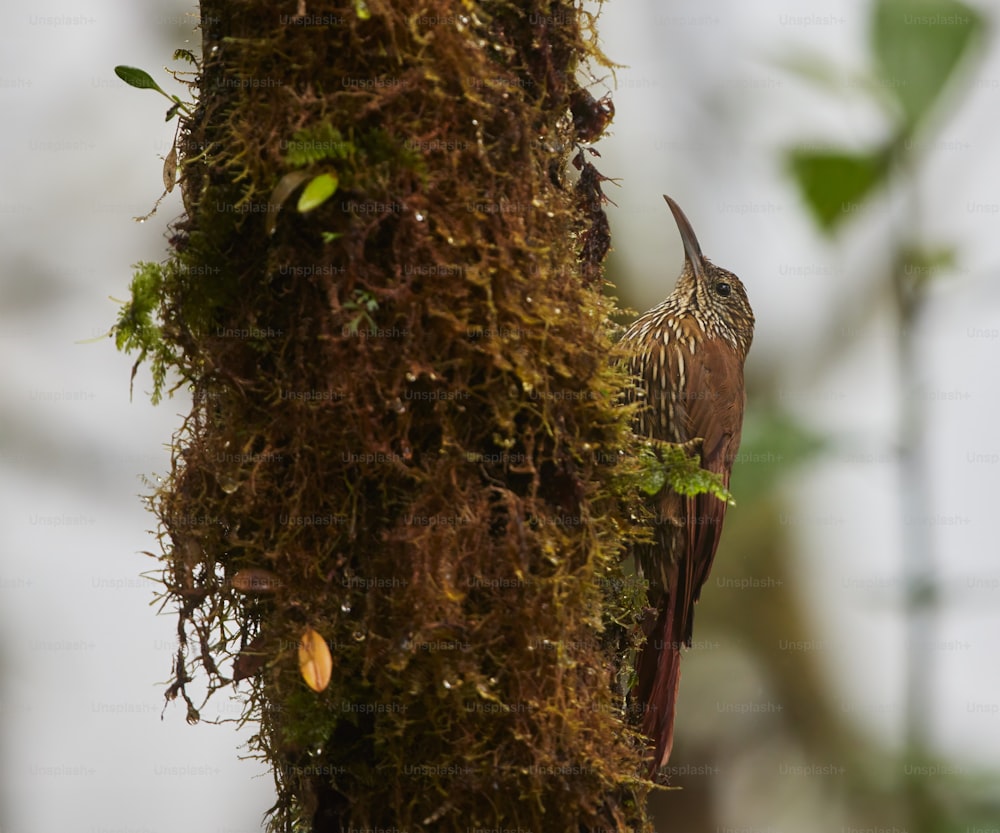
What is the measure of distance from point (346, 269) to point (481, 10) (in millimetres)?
633

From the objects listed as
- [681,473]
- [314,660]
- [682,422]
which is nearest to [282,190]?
[314,660]

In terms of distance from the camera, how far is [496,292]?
2.05 meters

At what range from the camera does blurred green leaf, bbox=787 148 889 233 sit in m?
3.05

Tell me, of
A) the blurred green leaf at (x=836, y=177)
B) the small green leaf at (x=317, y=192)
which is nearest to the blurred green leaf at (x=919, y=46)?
the blurred green leaf at (x=836, y=177)

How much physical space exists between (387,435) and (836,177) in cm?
185

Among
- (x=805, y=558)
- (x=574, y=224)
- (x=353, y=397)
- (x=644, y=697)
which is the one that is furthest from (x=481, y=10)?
(x=805, y=558)

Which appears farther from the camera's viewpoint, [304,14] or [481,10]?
[481,10]

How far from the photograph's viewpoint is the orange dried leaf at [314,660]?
6.15 ft

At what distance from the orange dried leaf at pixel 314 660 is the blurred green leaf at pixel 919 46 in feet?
7.33

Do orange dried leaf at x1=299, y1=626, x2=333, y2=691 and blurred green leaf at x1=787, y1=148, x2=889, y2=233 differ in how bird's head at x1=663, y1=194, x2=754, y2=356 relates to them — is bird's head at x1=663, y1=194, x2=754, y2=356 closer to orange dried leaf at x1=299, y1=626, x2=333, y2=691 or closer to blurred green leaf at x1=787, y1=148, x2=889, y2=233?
blurred green leaf at x1=787, y1=148, x2=889, y2=233

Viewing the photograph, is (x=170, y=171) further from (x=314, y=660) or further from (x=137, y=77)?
(x=314, y=660)

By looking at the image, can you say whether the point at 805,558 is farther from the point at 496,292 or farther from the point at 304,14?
the point at 304,14

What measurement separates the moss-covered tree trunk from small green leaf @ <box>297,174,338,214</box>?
11 millimetres

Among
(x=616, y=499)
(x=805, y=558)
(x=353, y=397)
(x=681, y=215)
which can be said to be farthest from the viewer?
(x=805, y=558)
